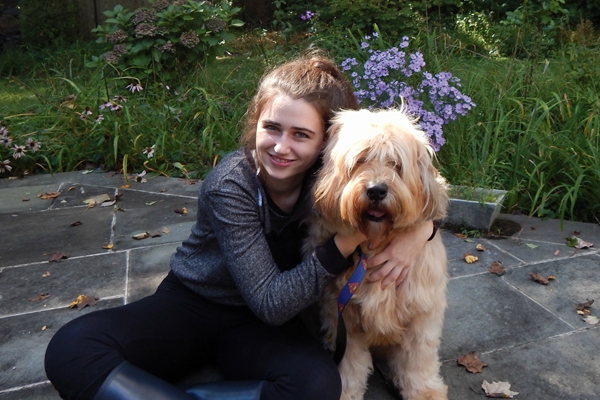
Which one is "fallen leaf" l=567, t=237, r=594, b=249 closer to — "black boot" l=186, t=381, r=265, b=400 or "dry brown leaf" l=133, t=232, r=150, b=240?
"black boot" l=186, t=381, r=265, b=400

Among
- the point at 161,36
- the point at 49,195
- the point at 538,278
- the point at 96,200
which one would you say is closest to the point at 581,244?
the point at 538,278

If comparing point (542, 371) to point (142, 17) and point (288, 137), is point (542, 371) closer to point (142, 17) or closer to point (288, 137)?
point (288, 137)

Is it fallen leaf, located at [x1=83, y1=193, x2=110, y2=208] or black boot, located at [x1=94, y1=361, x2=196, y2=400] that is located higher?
black boot, located at [x1=94, y1=361, x2=196, y2=400]

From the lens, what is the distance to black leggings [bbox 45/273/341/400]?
6.88 feet

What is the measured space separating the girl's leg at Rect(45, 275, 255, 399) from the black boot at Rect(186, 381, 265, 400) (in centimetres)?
24

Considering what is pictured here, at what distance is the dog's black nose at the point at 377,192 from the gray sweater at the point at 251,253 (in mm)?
299

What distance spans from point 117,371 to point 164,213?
2.70 m

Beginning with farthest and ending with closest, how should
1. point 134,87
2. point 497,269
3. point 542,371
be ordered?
point 134,87, point 497,269, point 542,371

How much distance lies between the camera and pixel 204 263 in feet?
8.25

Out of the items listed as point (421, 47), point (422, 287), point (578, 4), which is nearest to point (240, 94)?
point (421, 47)

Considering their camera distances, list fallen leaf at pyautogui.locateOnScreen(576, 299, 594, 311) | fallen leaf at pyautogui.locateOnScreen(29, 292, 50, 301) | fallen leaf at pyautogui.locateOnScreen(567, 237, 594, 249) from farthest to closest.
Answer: fallen leaf at pyautogui.locateOnScreen(567, 237, 594, 249)
fallen leaf at pyautogui.locateOnScreen(29, 292, 50, 301)
fallen leaf at pyautogui.locateOnScreen(576, 299, 594, 311)

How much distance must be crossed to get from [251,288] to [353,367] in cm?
59

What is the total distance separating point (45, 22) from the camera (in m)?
11.2

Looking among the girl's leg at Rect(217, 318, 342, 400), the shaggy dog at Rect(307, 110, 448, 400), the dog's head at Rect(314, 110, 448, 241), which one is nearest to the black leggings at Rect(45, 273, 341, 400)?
the girl's leg at Rect(217, 318, 342, 400)
